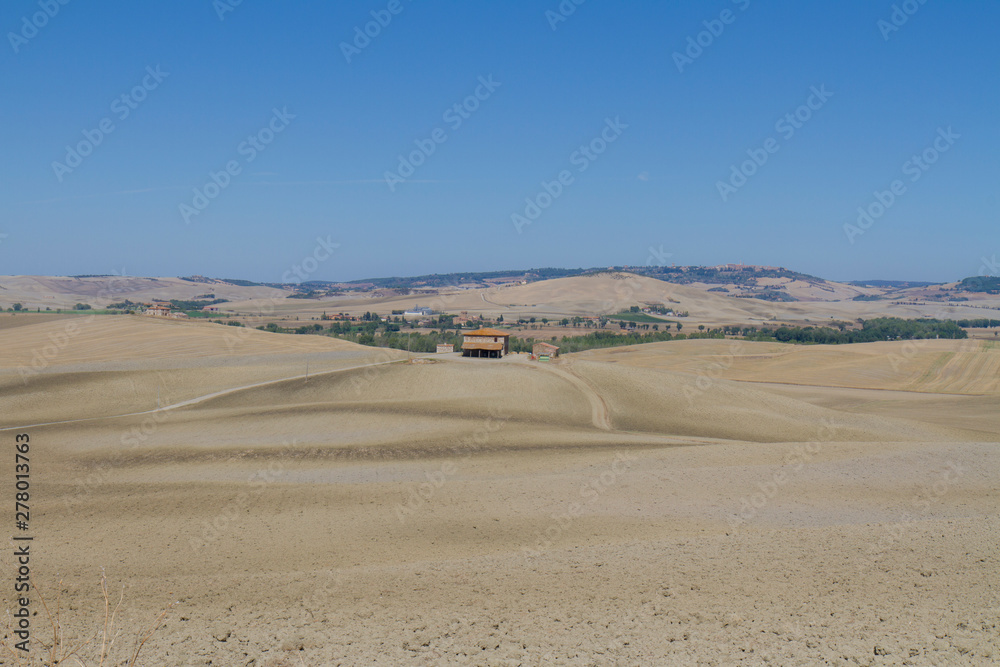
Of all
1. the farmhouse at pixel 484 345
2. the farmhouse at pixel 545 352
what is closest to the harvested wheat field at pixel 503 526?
the farmhouse at pixel 484 345

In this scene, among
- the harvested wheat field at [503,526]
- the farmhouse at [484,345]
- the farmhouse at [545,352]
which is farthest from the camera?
the farmhouse at [545,352]

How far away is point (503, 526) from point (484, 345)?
42.3 m

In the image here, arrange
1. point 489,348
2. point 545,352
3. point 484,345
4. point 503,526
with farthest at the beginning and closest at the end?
point 545,352 → point 484,345 → point 489,348 → point 503,526

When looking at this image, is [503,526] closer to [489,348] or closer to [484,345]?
[489,348]

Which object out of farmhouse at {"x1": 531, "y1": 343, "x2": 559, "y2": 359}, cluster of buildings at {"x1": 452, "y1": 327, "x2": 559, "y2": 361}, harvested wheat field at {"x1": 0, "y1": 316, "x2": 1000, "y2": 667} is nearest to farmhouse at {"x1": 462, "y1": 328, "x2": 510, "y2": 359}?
cluster of buildings at {"x1": 452, "y1": 327, "x2": 559, "y2": 361}

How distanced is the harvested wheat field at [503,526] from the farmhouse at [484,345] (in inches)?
573

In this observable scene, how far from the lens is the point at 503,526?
771 inches

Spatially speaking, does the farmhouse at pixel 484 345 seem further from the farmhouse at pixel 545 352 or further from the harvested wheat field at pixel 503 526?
the harvested wheat field at pixel 503 526

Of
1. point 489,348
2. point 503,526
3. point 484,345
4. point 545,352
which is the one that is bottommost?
point 503,526

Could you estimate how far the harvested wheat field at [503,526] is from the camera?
12289 millimetres

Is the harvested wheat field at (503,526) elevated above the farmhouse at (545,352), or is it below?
below

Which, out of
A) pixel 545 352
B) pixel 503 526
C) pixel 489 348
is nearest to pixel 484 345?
pixel 489 348

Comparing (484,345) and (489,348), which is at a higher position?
(484,345)

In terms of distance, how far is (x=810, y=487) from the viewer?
23391mm
